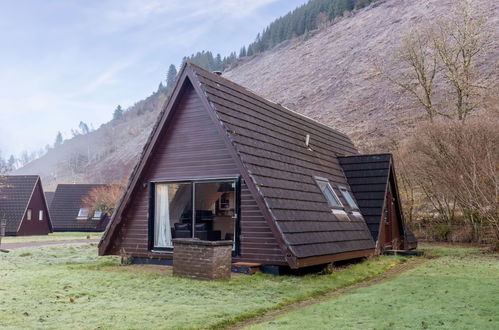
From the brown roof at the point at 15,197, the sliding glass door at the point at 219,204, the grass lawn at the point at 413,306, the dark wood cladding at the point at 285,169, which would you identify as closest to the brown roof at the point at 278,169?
the dark wood cladding at the point at 285,169

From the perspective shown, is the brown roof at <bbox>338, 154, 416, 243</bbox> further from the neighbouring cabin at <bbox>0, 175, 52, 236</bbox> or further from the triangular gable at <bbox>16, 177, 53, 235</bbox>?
the triangular gable at <bbox>16, 177, 53, 235</bbox>

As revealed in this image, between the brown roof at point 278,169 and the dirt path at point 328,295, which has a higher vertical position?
the brown roof at point 278,169

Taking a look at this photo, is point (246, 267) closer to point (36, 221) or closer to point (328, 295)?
point (328, 295)

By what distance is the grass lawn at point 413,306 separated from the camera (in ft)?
21.1

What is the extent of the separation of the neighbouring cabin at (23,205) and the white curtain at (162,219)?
84.3 feet

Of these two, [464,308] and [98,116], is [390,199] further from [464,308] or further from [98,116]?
[98,116]

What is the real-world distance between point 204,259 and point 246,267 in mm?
1263

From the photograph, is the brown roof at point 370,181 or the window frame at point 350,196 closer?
the window frame at point 350,196

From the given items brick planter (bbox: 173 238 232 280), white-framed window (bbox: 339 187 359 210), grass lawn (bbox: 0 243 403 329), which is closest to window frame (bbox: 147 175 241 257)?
grass lawn (bbox: 0 243 403 329)

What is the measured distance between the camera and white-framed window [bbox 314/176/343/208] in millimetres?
13734

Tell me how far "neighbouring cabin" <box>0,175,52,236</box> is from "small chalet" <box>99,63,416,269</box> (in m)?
25.5

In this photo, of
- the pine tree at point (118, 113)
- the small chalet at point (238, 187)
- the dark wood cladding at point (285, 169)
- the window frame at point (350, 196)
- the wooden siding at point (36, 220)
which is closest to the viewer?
the dark wood cladding at point (285, 169)

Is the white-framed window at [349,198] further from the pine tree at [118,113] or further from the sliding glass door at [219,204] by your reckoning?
the pine tree at [118,113]

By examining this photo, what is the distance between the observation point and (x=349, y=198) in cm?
1535
